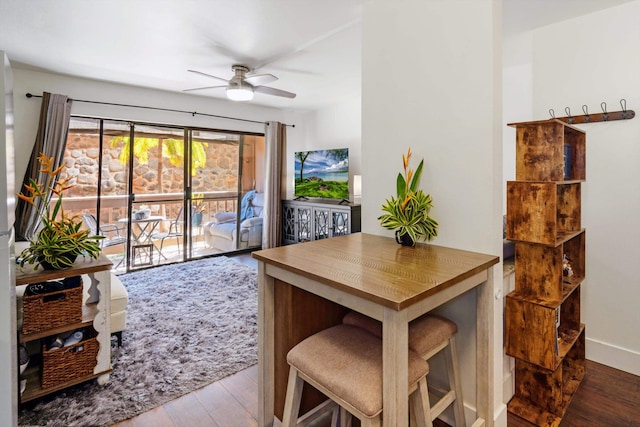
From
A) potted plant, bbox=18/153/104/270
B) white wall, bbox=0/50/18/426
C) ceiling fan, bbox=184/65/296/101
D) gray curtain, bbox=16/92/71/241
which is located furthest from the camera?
gray curtain, bbox=16/92/71/241

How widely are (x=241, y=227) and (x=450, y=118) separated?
14.1ft

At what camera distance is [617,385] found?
76.5 inches

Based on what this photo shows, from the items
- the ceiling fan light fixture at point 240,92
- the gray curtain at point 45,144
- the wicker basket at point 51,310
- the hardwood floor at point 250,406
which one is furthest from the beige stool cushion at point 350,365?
the gray curtain at point 45,144

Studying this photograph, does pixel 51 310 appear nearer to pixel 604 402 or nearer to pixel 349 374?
pixel 349 374

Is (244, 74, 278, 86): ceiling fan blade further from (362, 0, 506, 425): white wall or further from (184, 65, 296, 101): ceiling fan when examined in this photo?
(362, 0, 506, 425): white wall

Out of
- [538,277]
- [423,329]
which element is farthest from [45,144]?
[538,277]

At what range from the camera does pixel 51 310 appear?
68.2 inches

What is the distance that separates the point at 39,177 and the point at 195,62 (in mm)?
2165

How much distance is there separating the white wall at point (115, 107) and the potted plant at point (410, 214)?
12.8ft

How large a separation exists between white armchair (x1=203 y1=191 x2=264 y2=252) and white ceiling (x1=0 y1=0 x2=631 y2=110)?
2.11 meters

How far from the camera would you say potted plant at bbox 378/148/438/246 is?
161 cm

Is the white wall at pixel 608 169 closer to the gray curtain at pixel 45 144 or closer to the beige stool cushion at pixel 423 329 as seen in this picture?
the beige stool cushion at pixel 423 329

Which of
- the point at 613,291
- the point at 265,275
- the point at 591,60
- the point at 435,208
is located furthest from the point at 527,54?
the point at 265,275

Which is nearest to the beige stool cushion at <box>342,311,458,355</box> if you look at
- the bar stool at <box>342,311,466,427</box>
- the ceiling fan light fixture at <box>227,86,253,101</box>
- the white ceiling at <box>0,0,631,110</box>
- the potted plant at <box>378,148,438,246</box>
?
the bar stool at <box>342,311,466,427</box>
